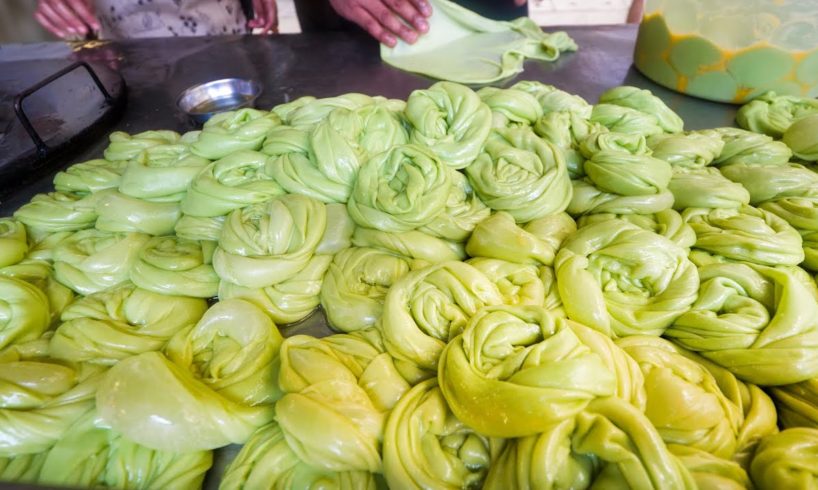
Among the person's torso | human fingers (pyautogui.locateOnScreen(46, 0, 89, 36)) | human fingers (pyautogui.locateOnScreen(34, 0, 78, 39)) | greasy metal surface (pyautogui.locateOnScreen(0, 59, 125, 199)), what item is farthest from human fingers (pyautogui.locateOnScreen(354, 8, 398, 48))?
human fingers (pyautogui.locateOnScreen(34, 0, 78, 39))

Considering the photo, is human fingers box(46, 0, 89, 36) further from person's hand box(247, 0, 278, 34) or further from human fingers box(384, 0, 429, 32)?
human fingers box(384, 0, 429, 32)

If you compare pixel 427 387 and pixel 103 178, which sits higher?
pixel 103 178

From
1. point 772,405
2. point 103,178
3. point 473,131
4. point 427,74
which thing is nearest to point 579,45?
point 427,74

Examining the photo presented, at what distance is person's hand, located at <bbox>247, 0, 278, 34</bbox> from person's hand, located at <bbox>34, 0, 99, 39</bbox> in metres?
1.72

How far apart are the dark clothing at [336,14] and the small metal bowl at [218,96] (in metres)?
2.05

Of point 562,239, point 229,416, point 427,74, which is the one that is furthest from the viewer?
point 427,74

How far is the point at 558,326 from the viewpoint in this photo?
174 centimetres

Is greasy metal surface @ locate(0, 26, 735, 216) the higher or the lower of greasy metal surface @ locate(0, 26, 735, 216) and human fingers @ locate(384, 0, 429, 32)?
the lower

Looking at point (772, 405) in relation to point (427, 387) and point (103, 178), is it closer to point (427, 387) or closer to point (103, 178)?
point (427, 387)

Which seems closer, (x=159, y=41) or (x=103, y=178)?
(x=103, y=178)

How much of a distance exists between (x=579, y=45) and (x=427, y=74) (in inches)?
70.9

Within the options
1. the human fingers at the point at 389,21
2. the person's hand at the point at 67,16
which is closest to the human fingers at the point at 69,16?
the person's hand at the point at 67,16

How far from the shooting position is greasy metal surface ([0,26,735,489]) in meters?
4.05

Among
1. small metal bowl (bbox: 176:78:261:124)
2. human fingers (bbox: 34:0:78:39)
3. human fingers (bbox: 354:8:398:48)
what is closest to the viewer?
small metal bowl (bbox: 176:78:261:124)
